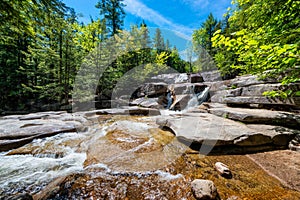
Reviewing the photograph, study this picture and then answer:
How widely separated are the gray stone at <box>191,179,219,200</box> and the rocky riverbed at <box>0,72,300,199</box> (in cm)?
6

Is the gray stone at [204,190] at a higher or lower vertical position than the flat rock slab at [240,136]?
lower

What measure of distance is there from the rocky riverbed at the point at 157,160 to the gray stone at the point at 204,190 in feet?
0.18

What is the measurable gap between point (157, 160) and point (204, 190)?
111cm

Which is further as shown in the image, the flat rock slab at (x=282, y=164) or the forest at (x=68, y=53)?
the forest at (x=68, y=53)

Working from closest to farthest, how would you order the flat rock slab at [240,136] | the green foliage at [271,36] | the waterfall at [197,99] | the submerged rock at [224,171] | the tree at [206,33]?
the submerged rock at [224,171]
the green foliage at [271,36]
the flat rock slab at [240,136]
the waterfall at [197,99]
the tree at [206,33]

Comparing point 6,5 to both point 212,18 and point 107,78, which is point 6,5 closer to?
point 107,78

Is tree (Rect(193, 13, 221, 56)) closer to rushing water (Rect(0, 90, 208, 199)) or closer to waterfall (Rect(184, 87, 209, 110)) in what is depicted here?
waterfall (Rect(184, 87, 209, 110))

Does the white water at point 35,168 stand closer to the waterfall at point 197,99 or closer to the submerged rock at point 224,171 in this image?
the submerged rock at point 224,171

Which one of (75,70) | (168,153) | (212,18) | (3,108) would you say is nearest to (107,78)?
(75,70)

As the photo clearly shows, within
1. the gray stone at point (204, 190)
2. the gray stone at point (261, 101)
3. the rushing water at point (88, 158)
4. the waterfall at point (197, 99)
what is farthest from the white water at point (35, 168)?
the waterfall at point (197, 99)

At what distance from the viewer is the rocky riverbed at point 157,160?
183 cm

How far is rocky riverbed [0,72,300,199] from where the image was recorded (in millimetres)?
1827

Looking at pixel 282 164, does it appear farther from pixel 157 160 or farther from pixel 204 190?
pixel 157 160

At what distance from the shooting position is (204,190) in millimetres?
1672
